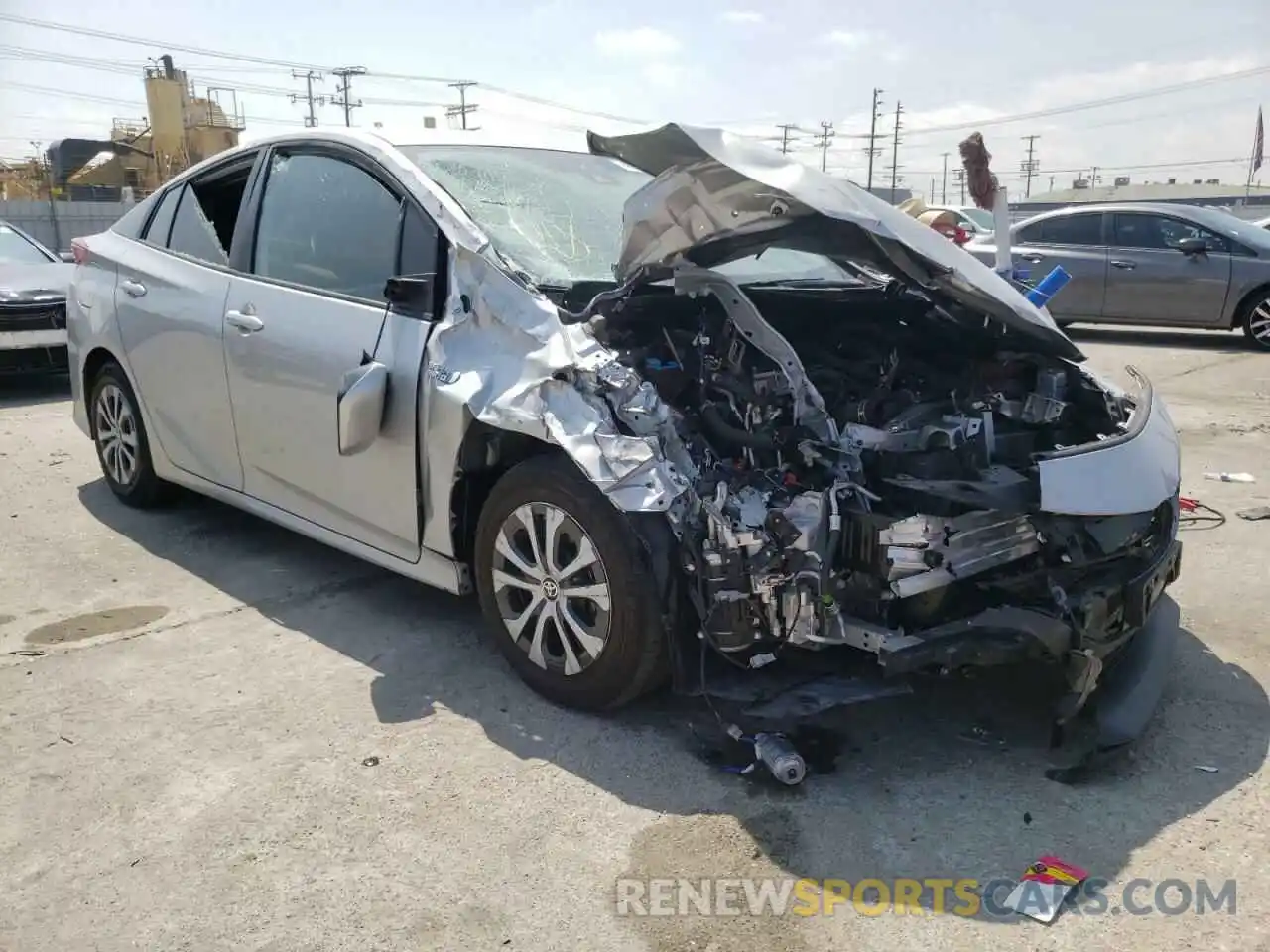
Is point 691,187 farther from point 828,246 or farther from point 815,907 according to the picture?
point 815,907

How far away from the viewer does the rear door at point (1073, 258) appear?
39.4 feet

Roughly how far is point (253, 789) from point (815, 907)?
61.3 inches

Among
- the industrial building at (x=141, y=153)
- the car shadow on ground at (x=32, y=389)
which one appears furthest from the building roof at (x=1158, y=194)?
the car shadow on ground at (x=32, y=389)

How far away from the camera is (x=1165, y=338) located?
12.7 metres

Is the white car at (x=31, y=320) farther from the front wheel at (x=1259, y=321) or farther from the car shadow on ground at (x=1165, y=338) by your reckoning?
the front wheel at (x=1259, y=321)

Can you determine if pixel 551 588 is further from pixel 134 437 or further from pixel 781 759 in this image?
pixel 134 437

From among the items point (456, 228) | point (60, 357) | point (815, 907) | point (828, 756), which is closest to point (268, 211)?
point (456, 228)

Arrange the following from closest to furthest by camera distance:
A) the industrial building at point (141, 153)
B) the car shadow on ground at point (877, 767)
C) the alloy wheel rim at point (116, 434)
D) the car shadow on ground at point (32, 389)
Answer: the car shadow on ground at point (877, 767)
the alloy wheel rim at point (116, 434)
the car shadow on ground at point (32, 389)
the industrial building at point (141, 153)

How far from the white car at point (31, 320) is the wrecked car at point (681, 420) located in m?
5.55

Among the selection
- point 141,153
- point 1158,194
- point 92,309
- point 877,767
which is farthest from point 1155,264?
point 1158,194

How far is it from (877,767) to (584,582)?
993 mm

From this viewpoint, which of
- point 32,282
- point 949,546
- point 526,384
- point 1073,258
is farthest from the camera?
point 1073,258

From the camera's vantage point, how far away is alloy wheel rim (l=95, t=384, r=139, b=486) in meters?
5.18

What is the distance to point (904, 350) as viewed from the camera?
379 centimetres
